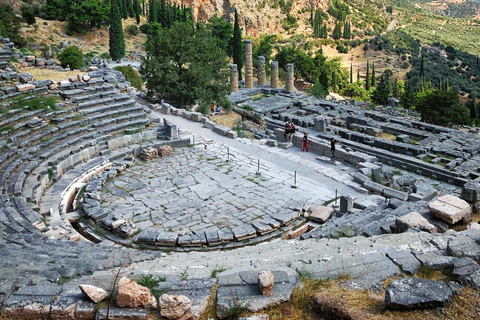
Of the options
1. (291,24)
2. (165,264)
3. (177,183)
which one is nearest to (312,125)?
(177,183)

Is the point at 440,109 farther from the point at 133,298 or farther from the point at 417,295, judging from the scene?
the point at 133,298

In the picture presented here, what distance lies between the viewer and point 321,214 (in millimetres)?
12602

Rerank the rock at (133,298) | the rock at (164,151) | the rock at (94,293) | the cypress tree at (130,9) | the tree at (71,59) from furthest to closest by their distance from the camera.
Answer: the cypress tree at (130,9) < the tree at (71,59) < the rock at (164,151) < the rock at (94,293) < the rock at (133,298)

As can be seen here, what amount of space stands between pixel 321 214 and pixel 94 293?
773 centimetres

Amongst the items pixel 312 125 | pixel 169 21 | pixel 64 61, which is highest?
pixel 169 21

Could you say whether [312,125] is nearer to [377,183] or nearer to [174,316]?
[377,183]

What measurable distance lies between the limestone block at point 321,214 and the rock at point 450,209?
336cm

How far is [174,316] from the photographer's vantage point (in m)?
5.71

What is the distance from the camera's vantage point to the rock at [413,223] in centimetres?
912

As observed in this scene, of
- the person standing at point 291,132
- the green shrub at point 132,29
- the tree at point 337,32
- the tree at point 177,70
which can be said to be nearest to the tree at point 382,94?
the tree at point 177,70

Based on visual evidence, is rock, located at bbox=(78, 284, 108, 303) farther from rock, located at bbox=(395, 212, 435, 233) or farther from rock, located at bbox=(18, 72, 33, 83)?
rock, located at bbox=(18, 72, 33, 83)

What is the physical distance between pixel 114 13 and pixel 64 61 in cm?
1427

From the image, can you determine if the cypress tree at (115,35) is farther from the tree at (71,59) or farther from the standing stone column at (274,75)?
the standing stone column at (274,75)

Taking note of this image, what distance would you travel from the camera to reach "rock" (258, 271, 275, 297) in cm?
608
